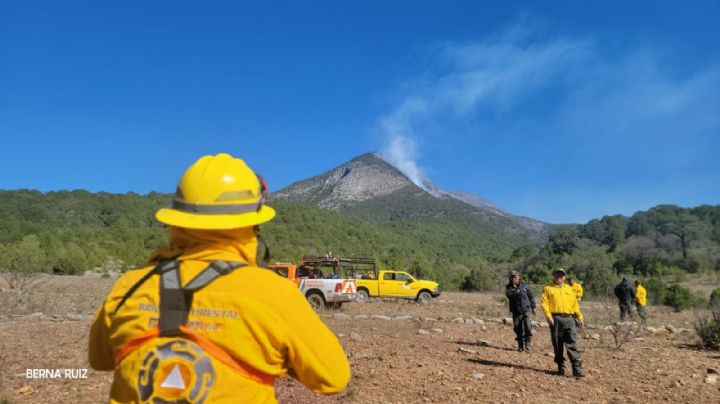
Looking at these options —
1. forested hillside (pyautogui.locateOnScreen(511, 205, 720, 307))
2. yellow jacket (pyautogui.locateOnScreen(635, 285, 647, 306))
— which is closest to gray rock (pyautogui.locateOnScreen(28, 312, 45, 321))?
yellow jacket (pyautogui.locateOnScreen(635, 285, 647, 306))

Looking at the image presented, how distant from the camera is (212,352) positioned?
54.2 inches

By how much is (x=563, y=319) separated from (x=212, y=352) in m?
7.46

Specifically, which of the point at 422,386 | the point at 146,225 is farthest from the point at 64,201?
the point at 422,386

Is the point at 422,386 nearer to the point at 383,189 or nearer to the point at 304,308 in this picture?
the point at 304,308

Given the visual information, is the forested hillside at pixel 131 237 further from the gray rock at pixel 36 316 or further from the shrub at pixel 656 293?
the shrub at pixel 656 293

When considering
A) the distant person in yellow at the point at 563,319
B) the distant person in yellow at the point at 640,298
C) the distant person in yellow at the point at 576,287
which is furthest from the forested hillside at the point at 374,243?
the distant person in yellow at the point at 563,319

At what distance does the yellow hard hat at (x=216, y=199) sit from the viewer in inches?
58.9

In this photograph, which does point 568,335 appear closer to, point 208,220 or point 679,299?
point 208,220

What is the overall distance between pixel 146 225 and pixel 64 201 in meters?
18.0

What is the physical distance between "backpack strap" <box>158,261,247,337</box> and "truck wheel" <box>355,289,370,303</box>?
2017 cm

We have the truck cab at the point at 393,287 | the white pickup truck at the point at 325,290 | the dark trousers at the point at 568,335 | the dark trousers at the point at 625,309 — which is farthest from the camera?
the truck cab at the point at 393,287

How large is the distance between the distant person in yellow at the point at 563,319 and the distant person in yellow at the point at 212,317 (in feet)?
23.0

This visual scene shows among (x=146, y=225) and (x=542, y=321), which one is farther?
(x=146, y=225)

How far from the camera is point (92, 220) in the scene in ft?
218
